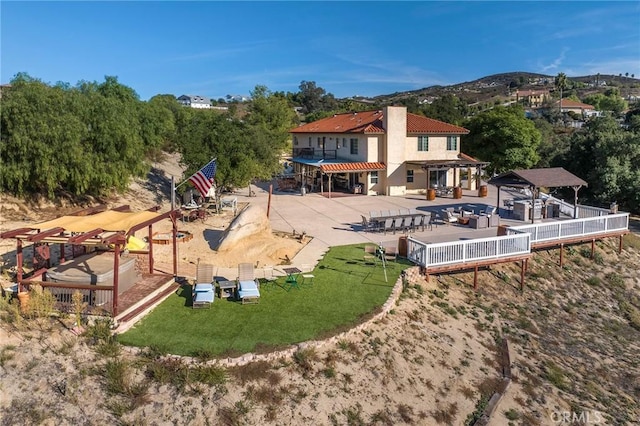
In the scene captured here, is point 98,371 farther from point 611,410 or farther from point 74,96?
point 74,96

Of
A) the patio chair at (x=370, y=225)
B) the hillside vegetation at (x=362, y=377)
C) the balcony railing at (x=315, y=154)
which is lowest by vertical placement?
the hillside vegetation at (x=362, y=377)

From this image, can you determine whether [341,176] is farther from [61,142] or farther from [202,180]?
[61,142]

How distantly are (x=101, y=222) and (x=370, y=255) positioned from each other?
9.92 meters

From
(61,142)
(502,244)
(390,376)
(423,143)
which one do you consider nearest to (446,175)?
(423,143)

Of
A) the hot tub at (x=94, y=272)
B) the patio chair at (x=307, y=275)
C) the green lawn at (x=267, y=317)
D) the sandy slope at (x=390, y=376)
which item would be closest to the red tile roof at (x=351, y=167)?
the patio chair at (x=307, y=275)

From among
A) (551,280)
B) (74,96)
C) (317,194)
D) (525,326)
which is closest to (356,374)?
(525,326)

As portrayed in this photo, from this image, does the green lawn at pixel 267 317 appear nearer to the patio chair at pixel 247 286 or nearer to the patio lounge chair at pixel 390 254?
the patio chair at pixel 247 286

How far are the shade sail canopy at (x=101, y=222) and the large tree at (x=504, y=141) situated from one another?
1292 inches

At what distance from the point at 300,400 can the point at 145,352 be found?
157 inches

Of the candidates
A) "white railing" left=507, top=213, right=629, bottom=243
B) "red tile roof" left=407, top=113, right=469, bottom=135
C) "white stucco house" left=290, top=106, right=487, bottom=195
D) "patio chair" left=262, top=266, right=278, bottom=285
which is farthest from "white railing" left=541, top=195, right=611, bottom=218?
"patio chair" left=262, top=266, right=278, bottom=285

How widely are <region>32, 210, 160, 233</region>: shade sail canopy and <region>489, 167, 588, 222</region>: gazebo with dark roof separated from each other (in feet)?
57.2

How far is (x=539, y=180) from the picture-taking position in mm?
23594

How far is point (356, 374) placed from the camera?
12.0 metres

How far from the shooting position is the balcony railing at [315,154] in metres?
39.9
